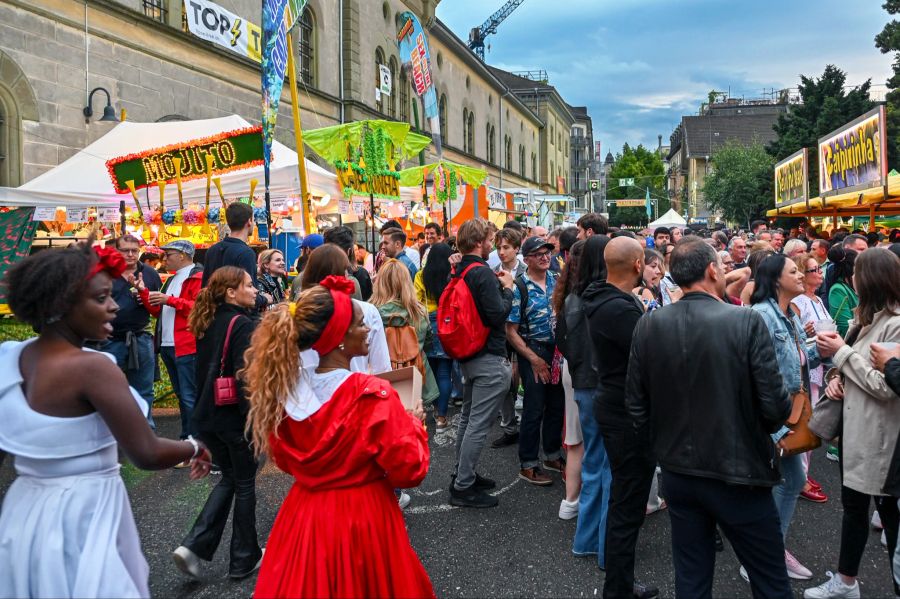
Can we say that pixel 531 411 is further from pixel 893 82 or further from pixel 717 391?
pixel 893 82

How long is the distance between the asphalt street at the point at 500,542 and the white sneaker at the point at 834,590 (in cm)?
12

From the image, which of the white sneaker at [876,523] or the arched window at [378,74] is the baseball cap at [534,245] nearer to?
the white sneaker at [876,523]

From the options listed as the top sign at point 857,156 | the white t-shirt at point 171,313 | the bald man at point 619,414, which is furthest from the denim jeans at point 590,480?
the top sign at point 857,156

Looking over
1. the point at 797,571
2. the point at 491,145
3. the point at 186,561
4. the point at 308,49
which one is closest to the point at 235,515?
the point at 186,561

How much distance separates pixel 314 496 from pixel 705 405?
162cm

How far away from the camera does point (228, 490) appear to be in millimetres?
3891

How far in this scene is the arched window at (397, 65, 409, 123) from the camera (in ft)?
93.4

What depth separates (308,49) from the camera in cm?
2114

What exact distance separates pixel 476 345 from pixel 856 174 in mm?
10612

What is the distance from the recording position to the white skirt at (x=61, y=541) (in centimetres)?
203

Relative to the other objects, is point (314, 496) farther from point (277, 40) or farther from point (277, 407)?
point (277, 40)

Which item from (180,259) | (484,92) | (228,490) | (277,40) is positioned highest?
(484,92)

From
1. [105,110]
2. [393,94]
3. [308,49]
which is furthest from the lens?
[393,94]

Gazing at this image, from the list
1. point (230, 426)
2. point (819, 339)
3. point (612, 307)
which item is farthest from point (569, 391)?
point (230, 426)
